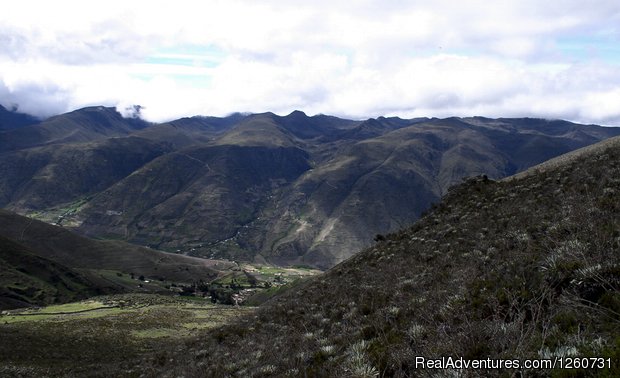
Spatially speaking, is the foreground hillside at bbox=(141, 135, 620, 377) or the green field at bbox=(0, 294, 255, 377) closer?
the foreground hillside at bbox=(141, 135, 620, 377)

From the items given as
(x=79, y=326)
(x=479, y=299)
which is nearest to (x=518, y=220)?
(x=479, y=299)

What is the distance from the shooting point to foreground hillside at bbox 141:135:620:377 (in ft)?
31.0

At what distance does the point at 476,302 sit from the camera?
13.1 m

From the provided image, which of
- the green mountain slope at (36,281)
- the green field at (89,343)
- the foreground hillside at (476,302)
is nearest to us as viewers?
the foreground hillside at (476,302)

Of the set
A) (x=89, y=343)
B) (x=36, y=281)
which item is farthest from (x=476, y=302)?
(x=36, y=281)

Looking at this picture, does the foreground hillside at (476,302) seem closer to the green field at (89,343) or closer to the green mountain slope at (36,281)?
the green field at (89,343)

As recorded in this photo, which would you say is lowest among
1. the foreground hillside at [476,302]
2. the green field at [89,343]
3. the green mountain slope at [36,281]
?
the green mountain slope at [36,281]

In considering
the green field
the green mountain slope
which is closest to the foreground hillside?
the green field

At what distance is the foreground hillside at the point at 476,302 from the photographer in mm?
9438

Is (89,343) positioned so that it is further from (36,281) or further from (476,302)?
(36,281)

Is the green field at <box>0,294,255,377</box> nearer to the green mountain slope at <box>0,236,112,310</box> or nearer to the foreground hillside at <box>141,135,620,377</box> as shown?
the foreground hillside at <box>141,135,620,377</box>

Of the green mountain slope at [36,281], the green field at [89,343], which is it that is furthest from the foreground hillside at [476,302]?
the green mountain slope at [36,281]

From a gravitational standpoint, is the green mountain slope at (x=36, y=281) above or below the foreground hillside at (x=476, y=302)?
below

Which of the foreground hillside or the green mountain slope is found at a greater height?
the foreground hillside
